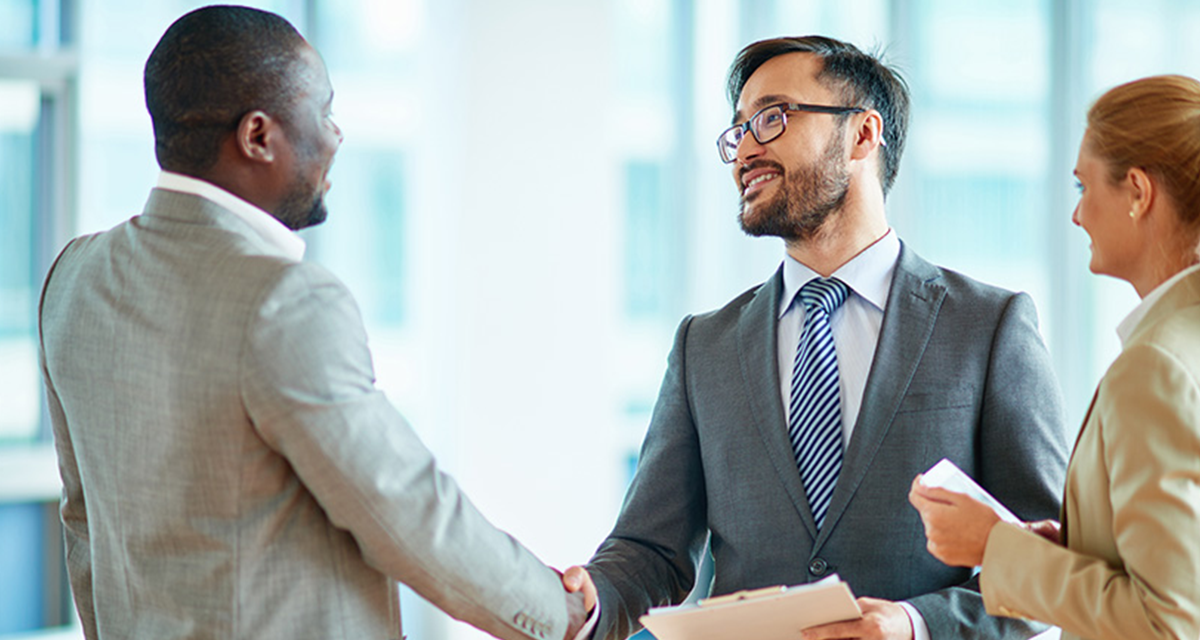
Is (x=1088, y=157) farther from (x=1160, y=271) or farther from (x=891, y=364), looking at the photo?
(x=891, y=364)

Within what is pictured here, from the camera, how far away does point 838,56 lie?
2.11 metres

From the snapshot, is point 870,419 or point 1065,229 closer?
point 870,419

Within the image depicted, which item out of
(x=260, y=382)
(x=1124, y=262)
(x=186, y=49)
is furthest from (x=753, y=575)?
(x=186, y=49)

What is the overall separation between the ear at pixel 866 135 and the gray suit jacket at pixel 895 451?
24 cm

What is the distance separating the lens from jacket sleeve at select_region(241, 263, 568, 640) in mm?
1358

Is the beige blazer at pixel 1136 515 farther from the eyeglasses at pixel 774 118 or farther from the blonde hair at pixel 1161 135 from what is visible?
the eyeglasses at pixel 774 118

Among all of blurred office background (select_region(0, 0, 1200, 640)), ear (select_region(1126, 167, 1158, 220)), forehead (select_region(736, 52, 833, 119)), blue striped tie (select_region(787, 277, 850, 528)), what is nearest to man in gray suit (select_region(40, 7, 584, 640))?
blue striped tie (select_region(787, 277, 850, 528))

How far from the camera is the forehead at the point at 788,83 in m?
2.07

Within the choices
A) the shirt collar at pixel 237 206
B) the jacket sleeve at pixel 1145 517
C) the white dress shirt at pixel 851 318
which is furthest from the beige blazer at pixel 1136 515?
the shirt collar at pixel 237 206

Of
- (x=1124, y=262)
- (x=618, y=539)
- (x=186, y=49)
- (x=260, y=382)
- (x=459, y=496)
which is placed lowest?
(x=618, y=539)

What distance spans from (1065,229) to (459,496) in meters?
4.26

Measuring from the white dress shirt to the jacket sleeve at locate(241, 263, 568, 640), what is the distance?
0.62 m

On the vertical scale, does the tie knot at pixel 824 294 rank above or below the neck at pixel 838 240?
below

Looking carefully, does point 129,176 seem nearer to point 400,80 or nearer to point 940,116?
point 400,80
